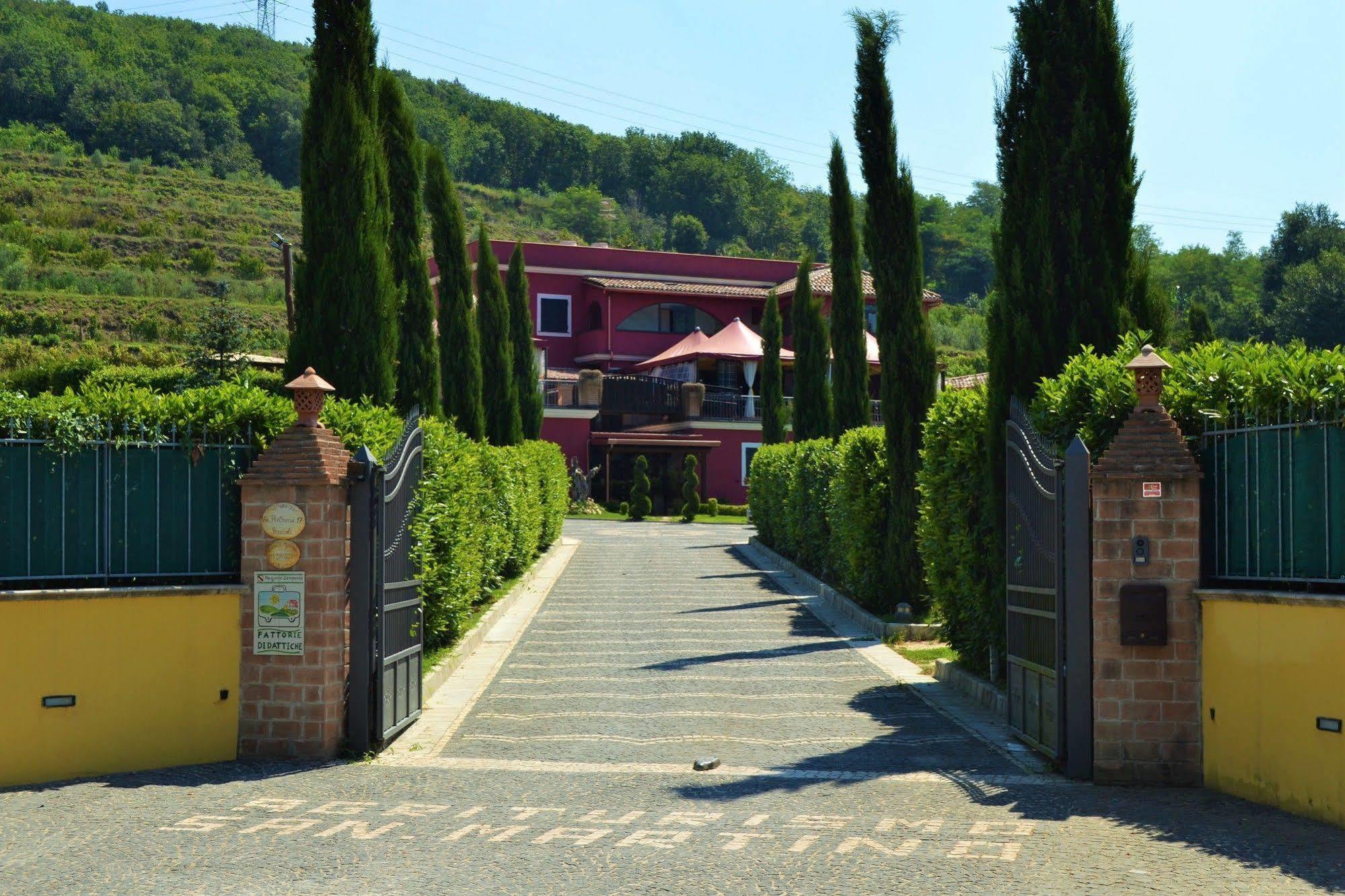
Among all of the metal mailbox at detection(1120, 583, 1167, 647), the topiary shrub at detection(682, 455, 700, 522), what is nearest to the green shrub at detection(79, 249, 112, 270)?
the topiary shrub at detection(682, 455, 700, 522)

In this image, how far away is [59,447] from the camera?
8.65 meters

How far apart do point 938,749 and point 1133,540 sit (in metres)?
2.03

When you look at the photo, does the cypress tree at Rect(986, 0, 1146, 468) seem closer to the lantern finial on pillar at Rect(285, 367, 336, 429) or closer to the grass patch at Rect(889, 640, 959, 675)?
the grass patch at Rect(889, 640, 959, 675)

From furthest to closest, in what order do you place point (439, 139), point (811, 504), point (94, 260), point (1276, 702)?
point (439, 139)
point (94, 260)
point (811, 504)
point (1276, 702)

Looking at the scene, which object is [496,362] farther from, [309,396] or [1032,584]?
[1032,584]

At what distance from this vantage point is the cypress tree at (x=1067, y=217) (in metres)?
10.5

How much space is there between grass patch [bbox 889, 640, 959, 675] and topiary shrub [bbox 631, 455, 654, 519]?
86.8 feet

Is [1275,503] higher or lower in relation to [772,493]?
higher

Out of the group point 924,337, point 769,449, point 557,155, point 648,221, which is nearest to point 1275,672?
point 924,337

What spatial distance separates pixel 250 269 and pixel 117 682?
73.6 m

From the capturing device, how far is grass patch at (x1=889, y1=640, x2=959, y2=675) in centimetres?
1305

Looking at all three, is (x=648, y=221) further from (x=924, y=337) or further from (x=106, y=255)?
(x=924, y=337)

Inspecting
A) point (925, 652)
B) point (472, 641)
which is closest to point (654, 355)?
point (472, 641)

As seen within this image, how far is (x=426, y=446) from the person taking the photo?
11.7 metres
